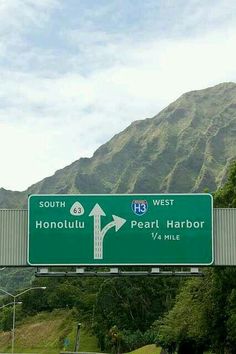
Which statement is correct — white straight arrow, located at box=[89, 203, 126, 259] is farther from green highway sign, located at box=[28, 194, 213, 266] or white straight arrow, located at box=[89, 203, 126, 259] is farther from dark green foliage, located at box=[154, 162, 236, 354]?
dark green foliage, located at box=[154, 162, 236, 354]

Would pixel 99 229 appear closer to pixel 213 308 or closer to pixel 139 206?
pixel 139 206

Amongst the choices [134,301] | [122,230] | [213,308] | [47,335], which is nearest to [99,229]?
[122,230]

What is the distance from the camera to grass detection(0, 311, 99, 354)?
10425 cm

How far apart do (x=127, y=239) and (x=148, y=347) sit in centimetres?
5385

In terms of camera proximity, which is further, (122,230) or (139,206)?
(139,206)

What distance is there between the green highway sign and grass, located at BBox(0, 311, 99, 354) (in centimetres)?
7175

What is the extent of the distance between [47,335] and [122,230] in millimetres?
91148

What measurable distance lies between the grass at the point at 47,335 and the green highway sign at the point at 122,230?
7175cm

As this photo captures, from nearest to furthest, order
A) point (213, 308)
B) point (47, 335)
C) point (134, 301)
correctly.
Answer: point (213, 308) → point (134, 301) → point (47, 335)

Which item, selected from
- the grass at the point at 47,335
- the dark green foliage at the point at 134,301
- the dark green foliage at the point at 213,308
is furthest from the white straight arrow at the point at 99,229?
the grass at the point at 47,335

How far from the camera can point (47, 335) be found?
116 m

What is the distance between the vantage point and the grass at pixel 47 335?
104m

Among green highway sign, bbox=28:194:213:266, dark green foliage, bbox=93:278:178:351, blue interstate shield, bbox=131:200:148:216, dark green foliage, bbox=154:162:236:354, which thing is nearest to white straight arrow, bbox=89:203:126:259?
green highway sign, bbox=28:194:213:266

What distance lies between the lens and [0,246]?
29.1 meters
